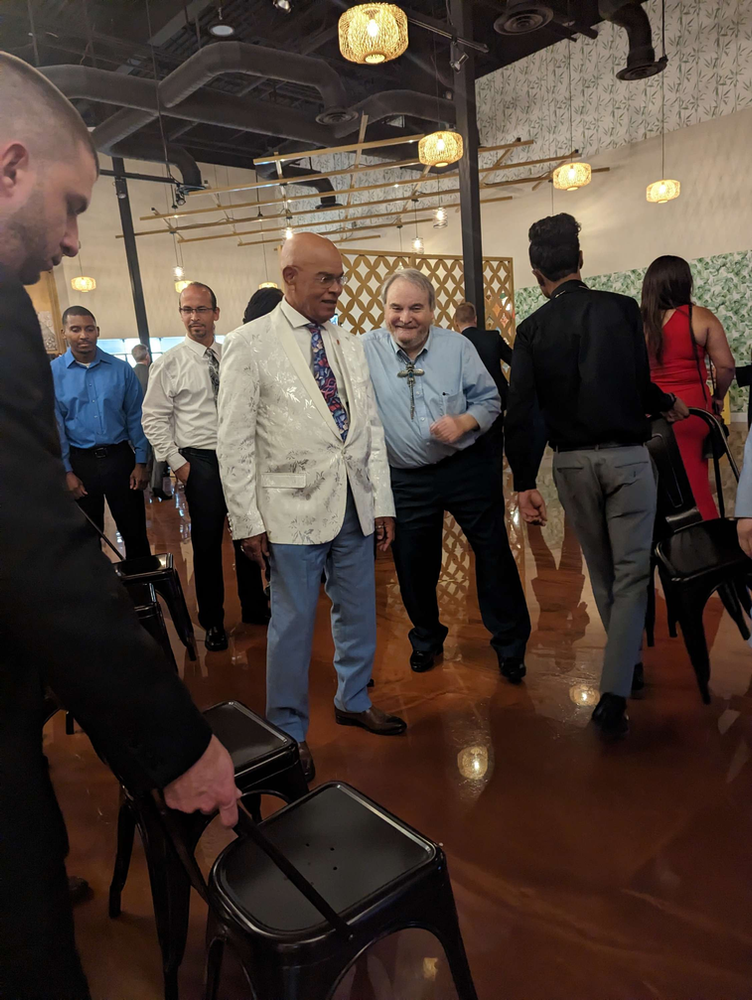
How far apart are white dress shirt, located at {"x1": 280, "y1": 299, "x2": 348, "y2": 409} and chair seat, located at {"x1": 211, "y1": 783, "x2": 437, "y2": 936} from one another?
3.46 ft

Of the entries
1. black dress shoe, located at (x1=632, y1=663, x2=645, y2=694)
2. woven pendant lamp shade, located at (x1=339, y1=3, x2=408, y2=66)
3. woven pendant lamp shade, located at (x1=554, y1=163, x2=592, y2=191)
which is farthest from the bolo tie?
woven pendant lamp shade, located at (x1=554, y1=163, x2=592, y2=191)

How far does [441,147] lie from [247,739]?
5068mm

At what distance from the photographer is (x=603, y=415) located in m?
1.69

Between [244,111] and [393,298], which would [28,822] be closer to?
[393,298]

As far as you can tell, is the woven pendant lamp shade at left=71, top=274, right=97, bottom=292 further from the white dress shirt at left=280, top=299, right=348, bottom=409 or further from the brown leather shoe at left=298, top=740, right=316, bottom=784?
the brown leather shoe at left=298, top=740, right=316, bottom=784

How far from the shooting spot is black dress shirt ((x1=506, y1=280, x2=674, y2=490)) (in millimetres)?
1689

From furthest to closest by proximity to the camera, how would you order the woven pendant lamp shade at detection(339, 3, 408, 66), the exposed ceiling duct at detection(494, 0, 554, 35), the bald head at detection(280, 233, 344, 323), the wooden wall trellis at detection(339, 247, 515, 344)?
the wooden wall trellis at detection(339, 247, 515, 344) → the exposed ceiling duct at detection(494, 0, 554, 35) → the woven pendant lamp shade at detection(339, 3, 408, 66) → the bald head at detection(280, 233, 344, 323)

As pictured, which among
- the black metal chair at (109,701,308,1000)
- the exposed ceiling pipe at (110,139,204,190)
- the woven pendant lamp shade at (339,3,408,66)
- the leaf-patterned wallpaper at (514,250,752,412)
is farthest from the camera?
the exposed ceiling pipe at (110,139,204,190)

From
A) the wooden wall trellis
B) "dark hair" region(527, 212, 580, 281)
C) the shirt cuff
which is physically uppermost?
the wooden wall trellis

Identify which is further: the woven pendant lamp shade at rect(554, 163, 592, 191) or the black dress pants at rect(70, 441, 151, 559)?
the woven pendant lamp shade at rect(554, 163, 592, 191)

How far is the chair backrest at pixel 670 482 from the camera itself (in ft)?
6.40

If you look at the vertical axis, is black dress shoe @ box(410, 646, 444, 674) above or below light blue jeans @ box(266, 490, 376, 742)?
below

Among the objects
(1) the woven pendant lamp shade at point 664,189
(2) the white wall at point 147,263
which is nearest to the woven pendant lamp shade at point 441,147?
(1) the woven pendant lamp shade at point 664,189

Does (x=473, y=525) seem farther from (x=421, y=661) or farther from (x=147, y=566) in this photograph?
(x=147, y=566)
